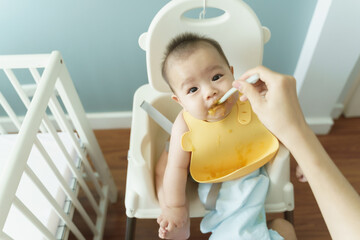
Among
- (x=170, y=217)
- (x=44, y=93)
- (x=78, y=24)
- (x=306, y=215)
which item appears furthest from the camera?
(x=306, y=215)

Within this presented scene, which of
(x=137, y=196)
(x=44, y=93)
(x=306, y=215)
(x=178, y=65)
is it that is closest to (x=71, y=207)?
(x=137, y=196)

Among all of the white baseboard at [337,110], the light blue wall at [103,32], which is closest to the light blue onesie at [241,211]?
the light blue wall at [103,32]

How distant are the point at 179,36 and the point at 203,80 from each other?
0.11m

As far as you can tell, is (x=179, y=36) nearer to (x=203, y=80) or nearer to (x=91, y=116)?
(x=203, y=80)

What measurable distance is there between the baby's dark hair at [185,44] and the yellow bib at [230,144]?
144 mm

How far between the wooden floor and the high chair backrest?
64cm

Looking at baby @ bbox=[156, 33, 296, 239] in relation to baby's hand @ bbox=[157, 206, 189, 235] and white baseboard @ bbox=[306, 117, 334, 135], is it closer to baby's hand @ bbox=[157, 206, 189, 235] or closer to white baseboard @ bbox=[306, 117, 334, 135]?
baby's hand @ bbox=[157, 206, 189, 235]

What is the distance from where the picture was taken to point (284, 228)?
739 mm

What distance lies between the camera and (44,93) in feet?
2.01

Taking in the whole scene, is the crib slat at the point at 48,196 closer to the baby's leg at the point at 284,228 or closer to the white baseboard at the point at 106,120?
the baby's leg at the point at 284,228

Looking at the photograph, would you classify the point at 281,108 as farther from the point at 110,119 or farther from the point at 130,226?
the point at 110,119

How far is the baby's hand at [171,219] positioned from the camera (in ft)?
2.38

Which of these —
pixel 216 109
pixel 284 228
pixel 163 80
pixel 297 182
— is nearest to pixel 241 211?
pixel 284 228

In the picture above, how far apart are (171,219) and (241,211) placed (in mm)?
162
